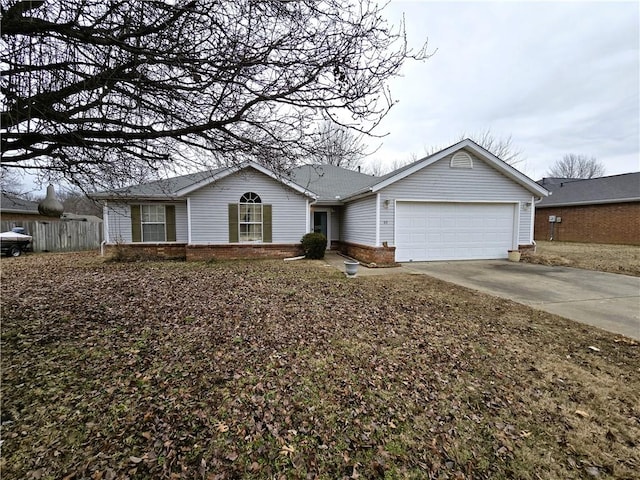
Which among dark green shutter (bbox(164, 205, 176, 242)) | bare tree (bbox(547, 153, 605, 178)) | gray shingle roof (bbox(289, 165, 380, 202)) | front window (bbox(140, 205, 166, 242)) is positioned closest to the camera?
front window (bbox(140, 205, 166, 242))

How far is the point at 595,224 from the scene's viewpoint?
1906 cm

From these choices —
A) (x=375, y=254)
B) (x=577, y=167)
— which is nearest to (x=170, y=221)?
(x=375, y=254)

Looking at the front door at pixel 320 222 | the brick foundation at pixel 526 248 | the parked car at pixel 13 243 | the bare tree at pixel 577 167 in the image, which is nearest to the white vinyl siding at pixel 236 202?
the front door at pixel 320 222

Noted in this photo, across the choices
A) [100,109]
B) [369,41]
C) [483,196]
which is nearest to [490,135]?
[483,196]

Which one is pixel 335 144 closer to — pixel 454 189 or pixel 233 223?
pixel 454 189

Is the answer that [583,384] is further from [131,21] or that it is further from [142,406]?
[131,21]

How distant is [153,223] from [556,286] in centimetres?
1391

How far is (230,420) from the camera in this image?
8.35ft

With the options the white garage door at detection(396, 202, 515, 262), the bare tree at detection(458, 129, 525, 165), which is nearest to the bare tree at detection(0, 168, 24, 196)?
the white garage door at detection(396, 202, 515, 262)

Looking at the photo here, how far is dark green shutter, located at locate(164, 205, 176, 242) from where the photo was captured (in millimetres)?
12711

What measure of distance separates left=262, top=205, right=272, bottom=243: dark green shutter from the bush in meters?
1.51

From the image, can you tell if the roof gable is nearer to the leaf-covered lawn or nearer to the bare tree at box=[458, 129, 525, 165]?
the leaf-covered lawn

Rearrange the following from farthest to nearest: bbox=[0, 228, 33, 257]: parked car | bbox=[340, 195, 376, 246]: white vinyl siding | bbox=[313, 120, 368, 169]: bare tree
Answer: bbox=[0, 228, 33, 257]: parked car, bbox=[340, 195, 376, 246]: white vinyl siding, bbox=[313, 120, 368, 169]: bare tree

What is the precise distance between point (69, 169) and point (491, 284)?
886cm
